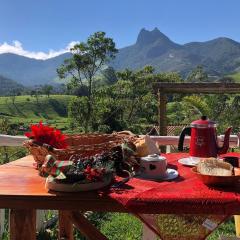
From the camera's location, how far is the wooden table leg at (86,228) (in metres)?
1.68

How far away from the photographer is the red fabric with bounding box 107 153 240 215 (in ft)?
3.90

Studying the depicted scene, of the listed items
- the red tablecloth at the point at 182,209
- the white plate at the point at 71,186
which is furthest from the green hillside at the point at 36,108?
the red tablecloth at the point at 182,209

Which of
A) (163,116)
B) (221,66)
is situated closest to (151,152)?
(163,116)

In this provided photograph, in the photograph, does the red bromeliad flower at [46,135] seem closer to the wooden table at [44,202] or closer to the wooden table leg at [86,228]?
the wooden table at [44,202]

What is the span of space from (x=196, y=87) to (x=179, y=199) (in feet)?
10.6

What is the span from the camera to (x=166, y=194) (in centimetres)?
124

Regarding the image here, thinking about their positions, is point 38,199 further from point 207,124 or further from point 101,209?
point 207,124

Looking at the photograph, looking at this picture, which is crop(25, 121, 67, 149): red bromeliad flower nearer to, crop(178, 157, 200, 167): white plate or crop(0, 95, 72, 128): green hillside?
crop(178, 157, 200, 167): white plate

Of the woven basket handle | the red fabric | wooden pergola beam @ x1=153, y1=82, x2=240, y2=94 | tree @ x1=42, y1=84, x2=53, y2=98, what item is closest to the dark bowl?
the red fabric

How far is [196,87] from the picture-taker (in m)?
4.32

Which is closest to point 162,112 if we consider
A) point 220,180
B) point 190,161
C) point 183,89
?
point 183,89

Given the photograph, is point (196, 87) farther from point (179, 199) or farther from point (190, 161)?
point (179, 199)

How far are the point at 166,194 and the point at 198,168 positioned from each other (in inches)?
9.0

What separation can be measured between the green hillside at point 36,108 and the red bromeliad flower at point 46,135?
6856 centimetres
